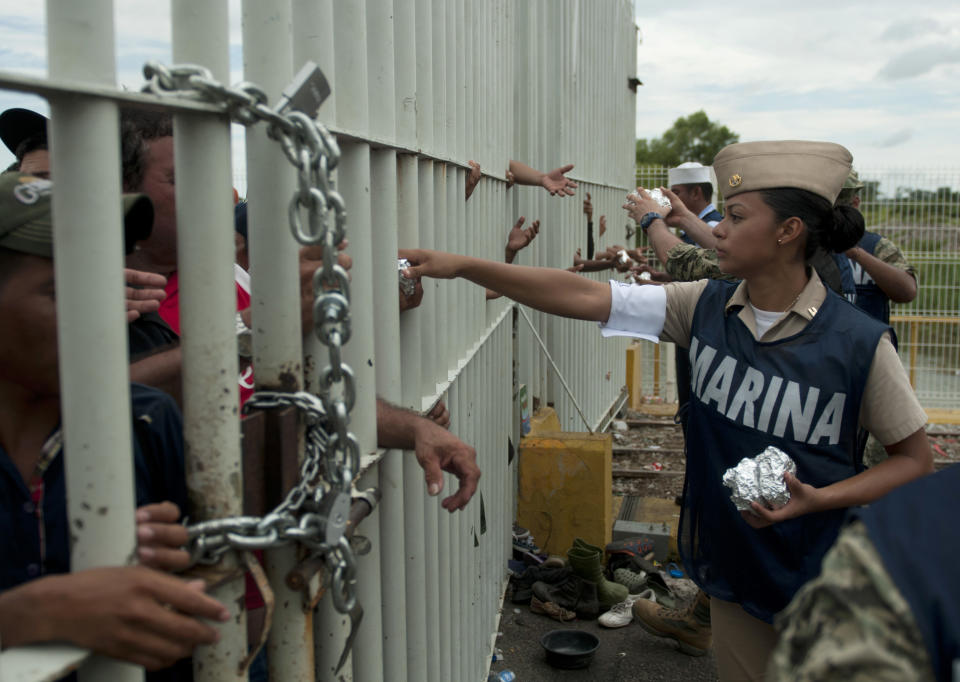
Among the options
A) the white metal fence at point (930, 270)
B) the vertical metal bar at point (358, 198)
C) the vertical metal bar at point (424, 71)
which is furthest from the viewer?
the white metal fence at point (930, 270)

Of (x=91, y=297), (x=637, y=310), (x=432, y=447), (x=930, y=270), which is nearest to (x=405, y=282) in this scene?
(x=432, y=447)

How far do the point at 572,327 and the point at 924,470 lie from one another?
504 centimetres

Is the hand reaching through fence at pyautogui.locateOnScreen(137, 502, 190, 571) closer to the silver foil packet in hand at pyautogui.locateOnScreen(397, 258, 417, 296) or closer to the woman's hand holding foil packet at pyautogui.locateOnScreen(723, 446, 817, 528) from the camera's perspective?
the silver foil packet in hand at pyautogui.locateOnScreen(397, 258, 417, 296)

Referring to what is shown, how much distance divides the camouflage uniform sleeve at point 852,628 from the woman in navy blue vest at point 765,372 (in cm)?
149

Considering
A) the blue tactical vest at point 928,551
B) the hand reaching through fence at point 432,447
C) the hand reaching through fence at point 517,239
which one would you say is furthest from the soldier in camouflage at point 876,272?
the blue tactical vest at point 928,551

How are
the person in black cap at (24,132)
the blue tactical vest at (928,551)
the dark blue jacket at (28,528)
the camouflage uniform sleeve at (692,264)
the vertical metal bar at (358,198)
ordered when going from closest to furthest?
1. the blue tactical vest at (928,551)
2. the dark blue jacket at (28,528)
3. the vertical metal bar at (358,198)
4. the person in black cap at (24,132)
5. the camouflage uniform sleeve at (692,264)

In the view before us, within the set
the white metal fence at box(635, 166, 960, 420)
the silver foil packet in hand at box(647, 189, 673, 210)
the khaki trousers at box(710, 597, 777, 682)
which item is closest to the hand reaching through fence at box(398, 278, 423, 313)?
the khaki trousers at box(710, 597, 777, 682)

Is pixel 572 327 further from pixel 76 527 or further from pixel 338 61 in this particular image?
pixel 76 527

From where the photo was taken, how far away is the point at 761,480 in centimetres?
246

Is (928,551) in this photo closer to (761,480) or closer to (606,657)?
(761,480)

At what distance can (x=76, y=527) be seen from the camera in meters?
1.08

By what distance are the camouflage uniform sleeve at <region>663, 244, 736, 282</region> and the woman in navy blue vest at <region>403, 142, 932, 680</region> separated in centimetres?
133

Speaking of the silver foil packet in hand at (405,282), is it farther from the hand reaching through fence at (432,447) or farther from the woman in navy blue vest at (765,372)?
the hand reaching through fence at (432,447)

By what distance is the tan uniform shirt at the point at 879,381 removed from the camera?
2.51 metres
